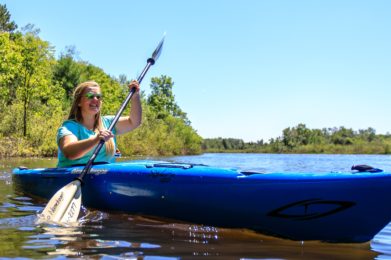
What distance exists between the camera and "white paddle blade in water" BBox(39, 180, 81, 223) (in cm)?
389

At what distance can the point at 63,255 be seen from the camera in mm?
2707

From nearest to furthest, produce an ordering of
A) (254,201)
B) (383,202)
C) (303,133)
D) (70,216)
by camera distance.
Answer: (383,202)
(254,201)
(70,216)
(303,133)

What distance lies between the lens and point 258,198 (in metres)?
3.32

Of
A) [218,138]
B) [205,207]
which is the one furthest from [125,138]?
[218,138]

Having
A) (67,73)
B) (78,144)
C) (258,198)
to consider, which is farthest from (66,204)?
(67,73)

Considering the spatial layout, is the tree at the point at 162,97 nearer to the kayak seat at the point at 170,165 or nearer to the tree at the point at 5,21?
the tree at the point at 5,21

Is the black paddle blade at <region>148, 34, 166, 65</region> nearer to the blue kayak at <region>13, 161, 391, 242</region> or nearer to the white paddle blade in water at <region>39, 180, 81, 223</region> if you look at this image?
the blue kayak at <region>13, 161, 391, 242</region>

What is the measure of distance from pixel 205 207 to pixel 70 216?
124cm

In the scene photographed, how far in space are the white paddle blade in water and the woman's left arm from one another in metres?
1.01

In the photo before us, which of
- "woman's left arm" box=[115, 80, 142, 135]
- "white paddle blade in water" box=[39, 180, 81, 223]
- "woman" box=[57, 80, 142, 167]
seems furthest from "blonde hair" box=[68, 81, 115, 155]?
"white paddle blade in water" box=[39, 180, 81, 223]

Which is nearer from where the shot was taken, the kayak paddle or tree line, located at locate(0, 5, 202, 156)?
the kayak paddle

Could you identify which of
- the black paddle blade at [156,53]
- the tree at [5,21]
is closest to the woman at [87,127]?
the black paddle blade at [156,53]

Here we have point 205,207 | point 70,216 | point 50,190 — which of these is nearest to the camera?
point 205,207

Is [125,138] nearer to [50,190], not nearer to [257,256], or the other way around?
[50,190]
